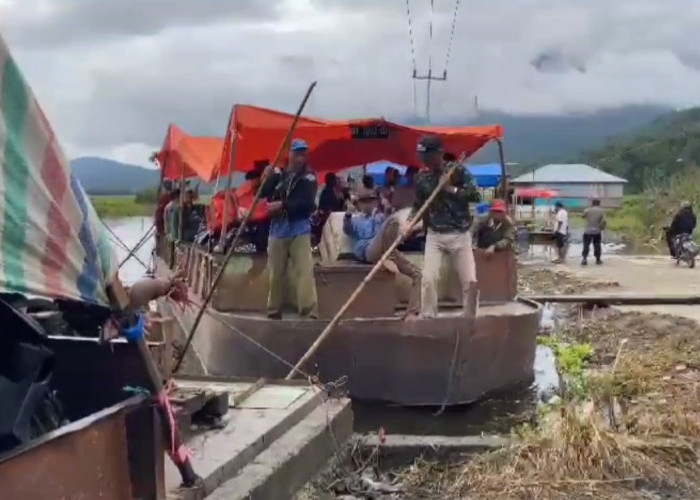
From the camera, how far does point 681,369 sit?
10328 millimetres

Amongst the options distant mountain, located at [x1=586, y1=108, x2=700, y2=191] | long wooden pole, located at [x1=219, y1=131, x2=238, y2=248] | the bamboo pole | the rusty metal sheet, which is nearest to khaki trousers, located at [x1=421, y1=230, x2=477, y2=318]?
long wooden pole, located at [x1=219, y1=131, x2=238, y2=248]

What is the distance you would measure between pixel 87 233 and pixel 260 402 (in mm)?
2797

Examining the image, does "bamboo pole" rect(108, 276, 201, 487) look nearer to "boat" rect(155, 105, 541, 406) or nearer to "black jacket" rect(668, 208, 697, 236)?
"boat" rect(155, 105, 541, 406)

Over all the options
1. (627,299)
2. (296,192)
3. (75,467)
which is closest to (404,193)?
(296,192)

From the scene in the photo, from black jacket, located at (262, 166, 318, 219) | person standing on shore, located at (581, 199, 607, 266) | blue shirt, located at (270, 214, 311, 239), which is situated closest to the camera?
black jacket, located at (262, 166, 318, 219)

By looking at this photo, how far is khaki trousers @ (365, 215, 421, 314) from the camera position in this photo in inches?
393

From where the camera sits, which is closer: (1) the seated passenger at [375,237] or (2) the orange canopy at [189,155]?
(1) the seated passenger at [375,237]

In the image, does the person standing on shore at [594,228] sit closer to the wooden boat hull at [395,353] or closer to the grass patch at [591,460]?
the wooden boat hull at [395,353]

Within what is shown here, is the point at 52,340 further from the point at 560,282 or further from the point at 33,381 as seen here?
the point at 560,282

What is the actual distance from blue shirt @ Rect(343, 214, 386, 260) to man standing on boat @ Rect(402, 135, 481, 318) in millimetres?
1067

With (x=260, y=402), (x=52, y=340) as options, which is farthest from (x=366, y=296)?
(x=52, y=340)

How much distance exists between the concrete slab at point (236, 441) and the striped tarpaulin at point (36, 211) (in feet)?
4.30

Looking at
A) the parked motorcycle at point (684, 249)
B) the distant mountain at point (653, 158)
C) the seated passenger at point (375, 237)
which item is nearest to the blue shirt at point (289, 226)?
the seated passenger at point (375, 237)

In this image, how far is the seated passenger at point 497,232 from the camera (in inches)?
439
